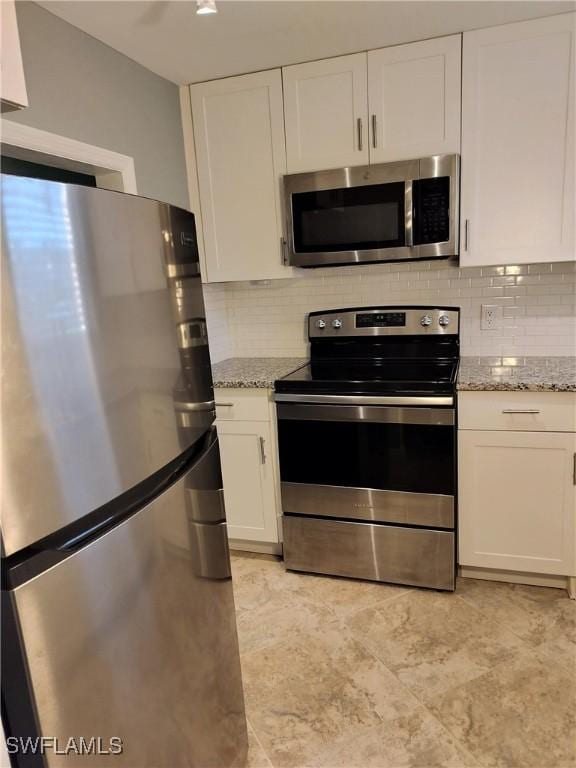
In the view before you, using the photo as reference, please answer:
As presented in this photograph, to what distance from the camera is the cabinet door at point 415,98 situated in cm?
219

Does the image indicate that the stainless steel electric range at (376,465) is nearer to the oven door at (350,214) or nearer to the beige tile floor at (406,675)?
the beige tile floor at (406,675)

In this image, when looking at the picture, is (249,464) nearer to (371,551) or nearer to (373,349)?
(371,551)

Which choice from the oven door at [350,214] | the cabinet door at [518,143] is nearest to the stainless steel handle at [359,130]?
the oven door at [350,214]

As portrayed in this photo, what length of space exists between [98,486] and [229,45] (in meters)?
2.06

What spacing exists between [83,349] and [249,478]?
6.05ft

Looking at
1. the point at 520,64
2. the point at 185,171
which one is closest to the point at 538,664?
the point at 520,64

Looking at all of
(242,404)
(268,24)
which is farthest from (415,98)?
(242,404)

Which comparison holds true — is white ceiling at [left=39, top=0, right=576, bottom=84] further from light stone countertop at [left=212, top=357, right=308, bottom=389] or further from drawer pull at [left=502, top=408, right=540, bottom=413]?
drawer pull at [left=502, top=408, right=540, bottom=413]

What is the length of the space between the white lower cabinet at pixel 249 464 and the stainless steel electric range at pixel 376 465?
0.09 metres

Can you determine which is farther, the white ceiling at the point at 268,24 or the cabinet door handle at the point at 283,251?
the cabinet door handle at the point at 283,251

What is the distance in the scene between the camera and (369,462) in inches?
89.4

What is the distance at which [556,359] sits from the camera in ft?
8.12

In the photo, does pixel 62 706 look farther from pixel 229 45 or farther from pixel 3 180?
pixel 229 45

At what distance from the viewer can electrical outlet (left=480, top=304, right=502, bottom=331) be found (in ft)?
8.47
